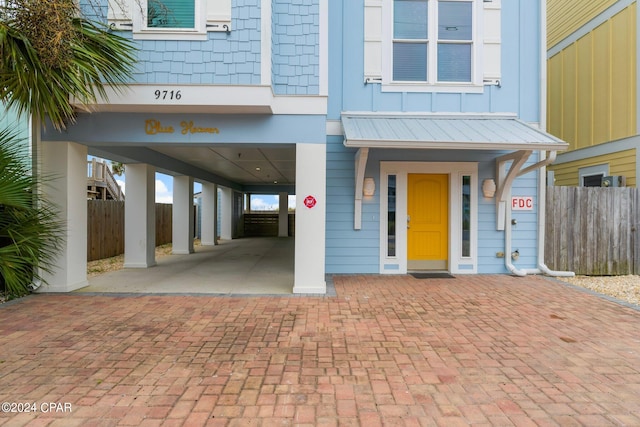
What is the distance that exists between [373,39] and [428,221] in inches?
158

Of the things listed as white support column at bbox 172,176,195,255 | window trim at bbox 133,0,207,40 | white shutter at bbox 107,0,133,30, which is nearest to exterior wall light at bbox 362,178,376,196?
window trim at bbox 133,0,207,40

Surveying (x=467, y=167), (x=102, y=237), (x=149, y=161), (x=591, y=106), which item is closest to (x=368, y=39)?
(x=467, y=167)

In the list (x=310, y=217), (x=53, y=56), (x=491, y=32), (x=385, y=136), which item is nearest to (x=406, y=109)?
(x=385, y=136)

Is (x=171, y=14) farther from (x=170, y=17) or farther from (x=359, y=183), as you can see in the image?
(x=359, y=183)

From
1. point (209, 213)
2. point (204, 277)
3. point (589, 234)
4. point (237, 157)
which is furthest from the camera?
point (209, 213)

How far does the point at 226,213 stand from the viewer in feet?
54.7

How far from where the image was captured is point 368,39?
21.7 ft

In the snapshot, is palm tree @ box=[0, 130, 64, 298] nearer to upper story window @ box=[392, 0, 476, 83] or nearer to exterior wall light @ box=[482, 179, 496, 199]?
upper story window @ box=[392, 0, 476, 83]

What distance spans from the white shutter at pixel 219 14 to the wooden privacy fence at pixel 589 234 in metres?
7.23

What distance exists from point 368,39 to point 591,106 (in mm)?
7354

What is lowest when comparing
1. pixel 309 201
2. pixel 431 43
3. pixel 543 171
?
pixel 309 201

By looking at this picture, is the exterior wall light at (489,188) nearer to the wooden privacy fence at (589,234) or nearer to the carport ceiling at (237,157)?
the wooden privacy fence at (589,234)

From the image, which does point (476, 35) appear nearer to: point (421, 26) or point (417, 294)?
point (421, 26)

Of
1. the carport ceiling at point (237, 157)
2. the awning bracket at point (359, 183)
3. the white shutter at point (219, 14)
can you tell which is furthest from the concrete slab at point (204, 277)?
the white shutter at point (219, 14)
